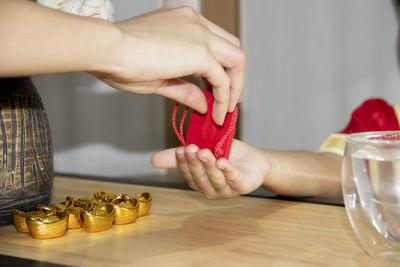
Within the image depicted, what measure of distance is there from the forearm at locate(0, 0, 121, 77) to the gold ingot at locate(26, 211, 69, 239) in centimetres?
16

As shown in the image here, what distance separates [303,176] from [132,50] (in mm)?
465

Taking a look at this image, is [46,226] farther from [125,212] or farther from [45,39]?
[45,39]

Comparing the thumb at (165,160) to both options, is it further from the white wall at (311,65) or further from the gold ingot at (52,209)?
the white wall at (311,65)

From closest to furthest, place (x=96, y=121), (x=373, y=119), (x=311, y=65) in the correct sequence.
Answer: (x=373, y=119), (x=96, y=121), (x=311, y=65)

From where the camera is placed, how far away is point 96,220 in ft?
1.66

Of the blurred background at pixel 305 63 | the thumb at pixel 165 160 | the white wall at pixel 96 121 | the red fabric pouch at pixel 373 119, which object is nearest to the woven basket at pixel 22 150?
the thumb at pixel 165 160

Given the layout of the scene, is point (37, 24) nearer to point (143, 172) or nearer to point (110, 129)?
point (110, 129)

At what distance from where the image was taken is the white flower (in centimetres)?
58

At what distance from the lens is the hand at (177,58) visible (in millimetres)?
466

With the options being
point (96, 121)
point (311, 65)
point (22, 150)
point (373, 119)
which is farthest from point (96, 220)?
point (311, 65)

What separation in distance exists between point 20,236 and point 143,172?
1.62 meters

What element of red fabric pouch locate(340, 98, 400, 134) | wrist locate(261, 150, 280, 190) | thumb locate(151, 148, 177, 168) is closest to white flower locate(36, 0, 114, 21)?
thumb locate(151, 148, 177, 168)

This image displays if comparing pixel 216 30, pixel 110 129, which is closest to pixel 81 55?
pixel 216 30

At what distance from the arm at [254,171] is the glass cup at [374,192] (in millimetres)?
188
